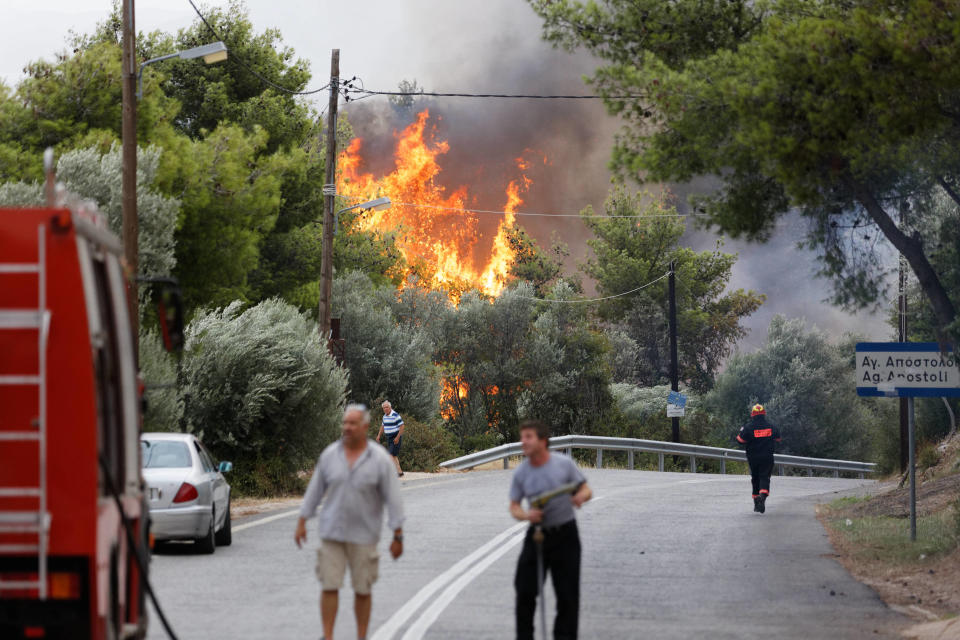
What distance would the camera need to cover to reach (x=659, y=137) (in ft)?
50.7

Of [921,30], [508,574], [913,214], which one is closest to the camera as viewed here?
[921,30]

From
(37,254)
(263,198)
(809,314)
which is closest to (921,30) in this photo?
(37,254)

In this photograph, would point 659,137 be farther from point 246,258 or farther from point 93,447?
point 246,258

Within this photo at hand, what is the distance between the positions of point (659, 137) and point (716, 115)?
1122 mm

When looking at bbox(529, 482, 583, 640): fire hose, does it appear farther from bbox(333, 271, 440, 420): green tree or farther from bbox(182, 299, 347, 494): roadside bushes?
bbox(333, 271, 440, 420): green tree

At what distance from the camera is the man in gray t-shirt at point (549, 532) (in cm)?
877

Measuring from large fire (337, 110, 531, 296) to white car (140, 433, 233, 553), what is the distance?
180 feet

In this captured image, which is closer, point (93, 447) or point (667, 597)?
point (93, 447)

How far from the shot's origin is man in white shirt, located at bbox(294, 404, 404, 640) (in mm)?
9000

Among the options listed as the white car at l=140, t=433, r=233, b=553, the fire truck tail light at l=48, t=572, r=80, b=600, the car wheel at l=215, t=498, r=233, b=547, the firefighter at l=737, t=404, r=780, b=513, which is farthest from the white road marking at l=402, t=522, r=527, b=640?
the firefighter at l=737, t=404, r=780, b=513

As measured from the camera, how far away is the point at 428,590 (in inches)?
501

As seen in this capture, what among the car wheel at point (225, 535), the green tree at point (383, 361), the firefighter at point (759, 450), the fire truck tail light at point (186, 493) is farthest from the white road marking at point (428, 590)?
the green tree at point (383, 361)

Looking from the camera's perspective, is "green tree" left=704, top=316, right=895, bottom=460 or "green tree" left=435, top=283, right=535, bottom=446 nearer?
"green tree" left=435, top=283, right=535, bottom=446

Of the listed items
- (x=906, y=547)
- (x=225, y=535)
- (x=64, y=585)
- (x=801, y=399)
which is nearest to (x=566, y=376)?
(x=801, y=399)
